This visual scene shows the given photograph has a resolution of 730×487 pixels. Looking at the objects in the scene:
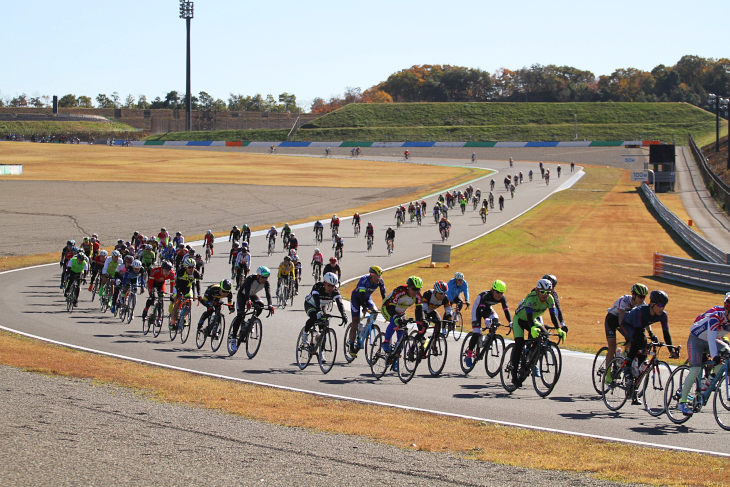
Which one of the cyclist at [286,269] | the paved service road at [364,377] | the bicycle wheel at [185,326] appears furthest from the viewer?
the cyclist at [286,269]

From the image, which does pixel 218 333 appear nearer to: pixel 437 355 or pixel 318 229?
pixel 437 355

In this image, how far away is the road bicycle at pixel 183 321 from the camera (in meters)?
16.3

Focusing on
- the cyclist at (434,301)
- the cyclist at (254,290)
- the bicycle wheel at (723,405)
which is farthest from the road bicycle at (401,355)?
the bicycle wheel at (723,405)

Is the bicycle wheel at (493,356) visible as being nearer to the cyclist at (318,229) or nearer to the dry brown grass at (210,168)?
the cyclist at (318,229)

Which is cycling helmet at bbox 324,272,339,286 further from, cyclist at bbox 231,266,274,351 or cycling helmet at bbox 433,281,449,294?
cycling helmet at bbox 433,281,449,294

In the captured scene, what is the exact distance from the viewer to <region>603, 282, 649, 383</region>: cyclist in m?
10.8

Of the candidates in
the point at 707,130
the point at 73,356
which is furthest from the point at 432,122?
the point at 73,356

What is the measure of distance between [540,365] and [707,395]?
8.49 ft

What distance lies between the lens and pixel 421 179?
276ft

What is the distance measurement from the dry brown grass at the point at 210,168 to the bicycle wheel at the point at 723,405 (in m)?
65.3

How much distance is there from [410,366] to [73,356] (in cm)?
679

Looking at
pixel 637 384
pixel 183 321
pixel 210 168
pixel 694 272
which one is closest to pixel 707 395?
pixel 637 384

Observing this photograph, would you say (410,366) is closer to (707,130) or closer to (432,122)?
(707,130)

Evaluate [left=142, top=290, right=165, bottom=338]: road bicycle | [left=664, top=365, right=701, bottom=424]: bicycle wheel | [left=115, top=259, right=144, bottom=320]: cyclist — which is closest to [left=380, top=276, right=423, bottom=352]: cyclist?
[left=664, top=365, right=701, bottom=424]: bicycle wheel
